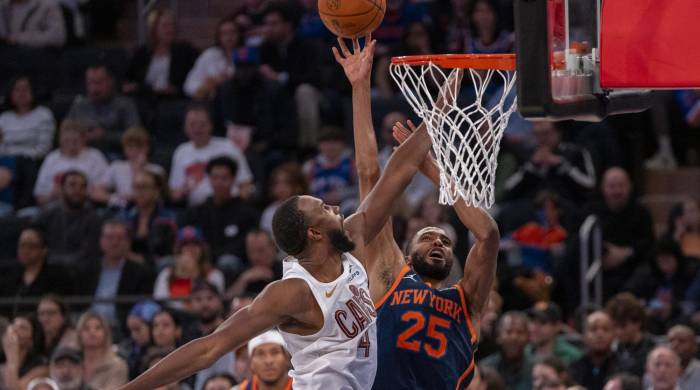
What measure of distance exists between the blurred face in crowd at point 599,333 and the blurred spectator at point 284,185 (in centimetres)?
269

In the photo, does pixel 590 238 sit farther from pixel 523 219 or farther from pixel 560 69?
pixel 560 69

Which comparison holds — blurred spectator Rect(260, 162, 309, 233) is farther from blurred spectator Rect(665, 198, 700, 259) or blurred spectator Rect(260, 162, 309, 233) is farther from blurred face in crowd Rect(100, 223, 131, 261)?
blurred spectator Rect(665, 198, 700, 259)

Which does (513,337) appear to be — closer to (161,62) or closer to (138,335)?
(138,335)

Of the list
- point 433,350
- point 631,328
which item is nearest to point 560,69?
point 433,350

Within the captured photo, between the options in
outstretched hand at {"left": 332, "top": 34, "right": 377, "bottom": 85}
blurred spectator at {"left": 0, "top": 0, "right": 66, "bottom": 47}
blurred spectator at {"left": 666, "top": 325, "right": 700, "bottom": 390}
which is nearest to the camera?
outstretched hand at {"left": 332, "top": 34, "right": 377, "bottom": 85}

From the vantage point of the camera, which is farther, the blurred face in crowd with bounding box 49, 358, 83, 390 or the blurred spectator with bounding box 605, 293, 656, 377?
the blurred spectator with bounding box 605, 293, 656, 377

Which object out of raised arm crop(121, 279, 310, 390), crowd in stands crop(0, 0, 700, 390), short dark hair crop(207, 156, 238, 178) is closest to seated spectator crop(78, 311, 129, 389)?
crowd in stands crop(0, 0, 700, 390)

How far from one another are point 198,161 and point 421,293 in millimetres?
5784

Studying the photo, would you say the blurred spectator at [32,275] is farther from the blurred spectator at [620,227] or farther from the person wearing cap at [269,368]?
the blurred spectator at [620,227]

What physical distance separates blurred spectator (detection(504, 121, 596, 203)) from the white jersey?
19.7 feet

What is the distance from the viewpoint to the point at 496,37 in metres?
12.0

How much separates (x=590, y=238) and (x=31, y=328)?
4.28 meters

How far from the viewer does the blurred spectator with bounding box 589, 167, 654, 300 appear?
423 inches

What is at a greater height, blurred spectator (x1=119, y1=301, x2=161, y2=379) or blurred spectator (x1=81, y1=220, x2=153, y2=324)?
blurred spectator (x1=81, y1=220, x2=153, y2=324)
